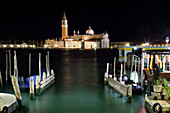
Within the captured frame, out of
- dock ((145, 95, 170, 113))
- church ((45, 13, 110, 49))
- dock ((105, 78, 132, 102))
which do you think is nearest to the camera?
dock ((145, 95, 170, 113))

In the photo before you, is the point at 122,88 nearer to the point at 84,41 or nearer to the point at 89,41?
the point at 89,41

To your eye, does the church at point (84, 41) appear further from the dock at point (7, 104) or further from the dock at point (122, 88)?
the dock at point (7, 104)

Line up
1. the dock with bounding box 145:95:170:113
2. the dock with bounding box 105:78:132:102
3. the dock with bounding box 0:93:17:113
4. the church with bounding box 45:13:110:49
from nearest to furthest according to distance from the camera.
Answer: the dock with bounding box 145:95:170:113, the dock with bounding box 0:93:17:113, the dock with bounding box 105:78:132:102, the church with bounding box 45:13:110:49

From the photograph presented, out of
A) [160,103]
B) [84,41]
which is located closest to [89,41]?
[84,41]

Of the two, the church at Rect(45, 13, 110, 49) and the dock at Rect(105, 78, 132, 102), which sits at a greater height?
the church at Rect(45, 13, 110, 49)

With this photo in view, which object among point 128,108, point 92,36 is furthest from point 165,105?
point 92,36

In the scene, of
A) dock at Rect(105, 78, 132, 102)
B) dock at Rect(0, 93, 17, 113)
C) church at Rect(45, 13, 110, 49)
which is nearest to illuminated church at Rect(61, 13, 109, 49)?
church at Rect(45, 13, 110, 49)

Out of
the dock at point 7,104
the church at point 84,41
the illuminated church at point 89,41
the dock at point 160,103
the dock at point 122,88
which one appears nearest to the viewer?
the dock at point 160,103

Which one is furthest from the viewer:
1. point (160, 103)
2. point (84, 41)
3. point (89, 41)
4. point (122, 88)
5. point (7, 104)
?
point (84, 41)

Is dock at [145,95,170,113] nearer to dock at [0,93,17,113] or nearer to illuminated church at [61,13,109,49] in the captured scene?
dock at [0,93,17,113]

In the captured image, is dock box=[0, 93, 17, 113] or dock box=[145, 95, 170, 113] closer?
dock box=[145, 95, 170, 113]

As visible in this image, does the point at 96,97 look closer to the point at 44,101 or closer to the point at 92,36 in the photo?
the point at 44,101

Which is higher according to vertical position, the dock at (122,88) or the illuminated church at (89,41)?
the illuminated church at (89,41)

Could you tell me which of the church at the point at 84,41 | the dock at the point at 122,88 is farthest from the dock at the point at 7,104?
the church at the point at 84,41
